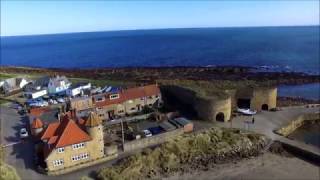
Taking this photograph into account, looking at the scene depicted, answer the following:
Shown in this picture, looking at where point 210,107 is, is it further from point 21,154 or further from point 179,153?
point 21,154

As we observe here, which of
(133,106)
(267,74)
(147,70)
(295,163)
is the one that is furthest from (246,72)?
(295,163)

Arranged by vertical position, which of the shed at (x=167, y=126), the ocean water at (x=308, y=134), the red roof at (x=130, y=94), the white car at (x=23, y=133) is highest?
the red roof at (x=130, y=94)

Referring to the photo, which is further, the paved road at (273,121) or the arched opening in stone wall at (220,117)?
the arched opening in stone wall at (220,117)

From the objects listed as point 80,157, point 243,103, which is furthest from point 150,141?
point 243,103

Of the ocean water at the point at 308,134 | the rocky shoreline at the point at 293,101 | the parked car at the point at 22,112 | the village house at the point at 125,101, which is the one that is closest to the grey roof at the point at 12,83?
the parked car at the point at 22,112

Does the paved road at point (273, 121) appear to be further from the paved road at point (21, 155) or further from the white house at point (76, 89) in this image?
the white house at point (76, 89)

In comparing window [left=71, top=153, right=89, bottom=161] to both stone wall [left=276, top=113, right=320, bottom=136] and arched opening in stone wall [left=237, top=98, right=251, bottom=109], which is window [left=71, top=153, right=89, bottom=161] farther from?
arched opening in stone wall [left=237, top=98, right=251, bottom=109]
